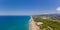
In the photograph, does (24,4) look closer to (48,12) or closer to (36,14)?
(36,14)

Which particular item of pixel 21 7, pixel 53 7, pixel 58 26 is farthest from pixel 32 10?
pixel 58 26

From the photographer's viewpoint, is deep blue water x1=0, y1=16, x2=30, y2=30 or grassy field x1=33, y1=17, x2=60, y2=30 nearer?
grassy field x1=33, y1=17, x2=60, y2=30

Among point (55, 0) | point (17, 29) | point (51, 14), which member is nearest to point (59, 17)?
point (51, 14)

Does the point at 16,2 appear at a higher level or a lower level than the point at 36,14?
higher

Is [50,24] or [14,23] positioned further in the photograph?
[14,23]

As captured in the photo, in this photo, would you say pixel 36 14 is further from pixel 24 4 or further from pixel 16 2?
pixel 16 2

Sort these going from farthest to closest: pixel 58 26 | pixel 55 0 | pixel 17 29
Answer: pixel 17 29
pixel 58 26
pixel 55 0

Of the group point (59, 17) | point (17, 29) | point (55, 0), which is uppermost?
point (55, 0)

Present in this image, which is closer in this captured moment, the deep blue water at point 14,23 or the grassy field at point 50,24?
the grassy field at point 50,24

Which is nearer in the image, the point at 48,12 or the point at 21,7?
the point at 48,12

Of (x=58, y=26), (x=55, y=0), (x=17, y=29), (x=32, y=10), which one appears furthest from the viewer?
(x=17, y=29)
